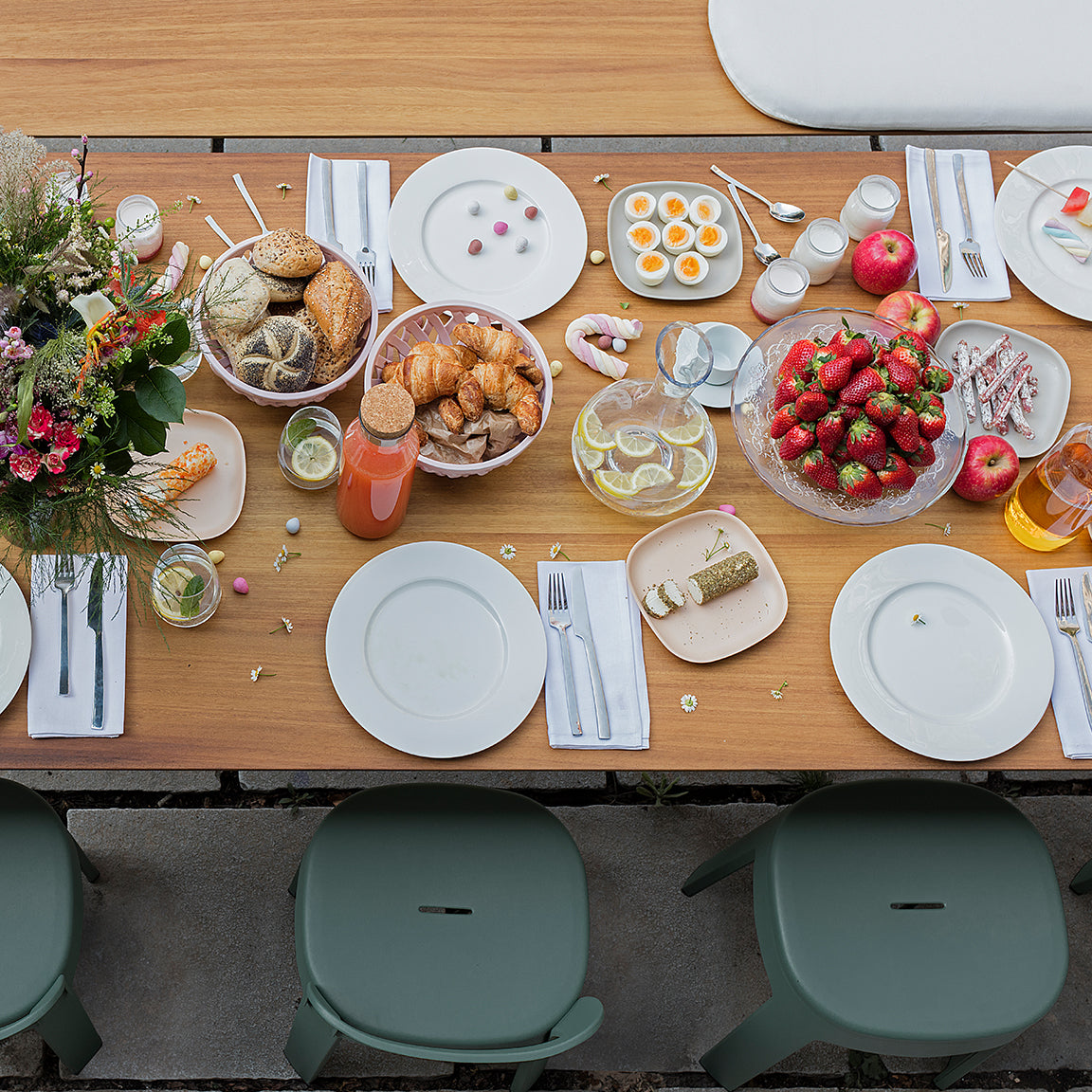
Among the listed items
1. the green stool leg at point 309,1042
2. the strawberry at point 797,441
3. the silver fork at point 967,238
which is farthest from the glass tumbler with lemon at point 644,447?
the green stool leg at point 309,1042

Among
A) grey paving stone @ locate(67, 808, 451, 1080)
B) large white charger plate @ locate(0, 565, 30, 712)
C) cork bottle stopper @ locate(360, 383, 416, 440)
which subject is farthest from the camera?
grey paving stone @ locate(67, 808, 451, 1080)

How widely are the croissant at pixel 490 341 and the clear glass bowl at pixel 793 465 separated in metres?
0.37

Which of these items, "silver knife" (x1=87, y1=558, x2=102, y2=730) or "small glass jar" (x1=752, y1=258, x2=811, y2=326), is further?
"small glass jar" (x1=752, y1=258, x2=811, y2=326)

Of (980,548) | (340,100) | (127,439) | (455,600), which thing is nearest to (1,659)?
(127,439)

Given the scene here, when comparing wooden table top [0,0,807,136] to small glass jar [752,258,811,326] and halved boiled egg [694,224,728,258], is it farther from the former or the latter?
small glass jar [752,258,811,326]

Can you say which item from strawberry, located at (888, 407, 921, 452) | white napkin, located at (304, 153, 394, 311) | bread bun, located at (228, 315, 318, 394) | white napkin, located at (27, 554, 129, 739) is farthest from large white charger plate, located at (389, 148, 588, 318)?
white napkin, located at (27, 554, 129, 739)

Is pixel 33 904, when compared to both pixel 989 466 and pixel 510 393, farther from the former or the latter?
pixel 989 466

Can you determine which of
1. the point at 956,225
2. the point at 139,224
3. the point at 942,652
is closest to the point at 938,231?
the point at 956,225

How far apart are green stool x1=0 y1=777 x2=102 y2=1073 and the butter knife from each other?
5.86 feet

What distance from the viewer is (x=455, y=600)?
54.0 inches

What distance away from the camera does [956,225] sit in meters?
1.66

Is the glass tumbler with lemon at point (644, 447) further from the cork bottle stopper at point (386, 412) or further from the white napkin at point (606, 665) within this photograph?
the cork bottle stopper at point (386, 412)

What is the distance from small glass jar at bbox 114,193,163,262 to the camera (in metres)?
1.45

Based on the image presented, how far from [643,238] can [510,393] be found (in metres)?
0.43
